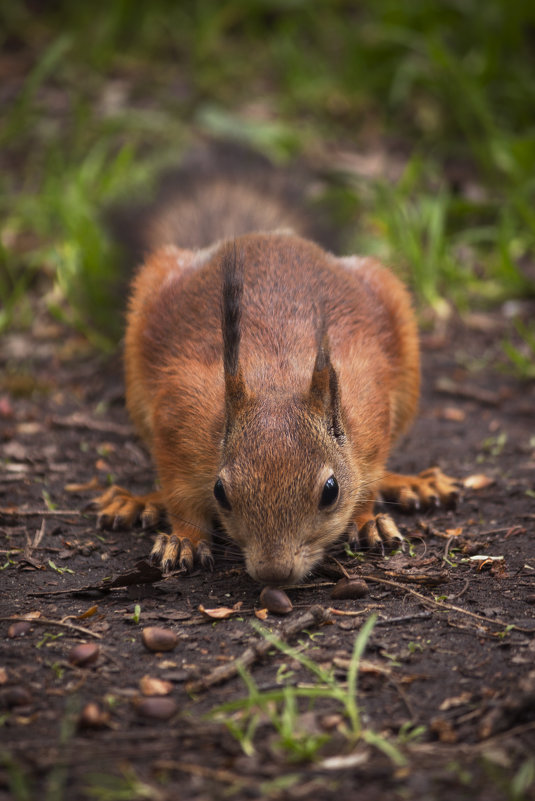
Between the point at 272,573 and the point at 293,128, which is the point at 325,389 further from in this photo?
the point at 293,128

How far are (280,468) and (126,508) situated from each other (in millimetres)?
1214

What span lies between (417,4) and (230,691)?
7.50 meters

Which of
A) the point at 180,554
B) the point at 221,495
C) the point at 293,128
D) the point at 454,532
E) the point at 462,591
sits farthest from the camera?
the point at 293,128

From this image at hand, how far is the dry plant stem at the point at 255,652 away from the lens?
2771 mm

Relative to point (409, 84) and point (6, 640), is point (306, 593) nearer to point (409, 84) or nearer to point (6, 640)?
point (6, 640)

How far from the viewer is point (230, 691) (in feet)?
8.98

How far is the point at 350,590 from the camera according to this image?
3387 millimetres

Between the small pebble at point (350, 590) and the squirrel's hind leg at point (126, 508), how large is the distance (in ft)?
3.72

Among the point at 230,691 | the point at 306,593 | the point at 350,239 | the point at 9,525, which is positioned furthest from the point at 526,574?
the point at 350,239

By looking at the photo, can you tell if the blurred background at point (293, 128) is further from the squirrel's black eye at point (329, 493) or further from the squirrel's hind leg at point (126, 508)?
the squirrel's black eye at point (329, 493)

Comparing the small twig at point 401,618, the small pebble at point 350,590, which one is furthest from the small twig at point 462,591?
the small pebble at point 350,590

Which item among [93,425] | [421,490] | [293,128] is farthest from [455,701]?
[293,128]

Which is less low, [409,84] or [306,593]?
[409,84]

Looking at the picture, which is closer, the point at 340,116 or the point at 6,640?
the point at 6,640
